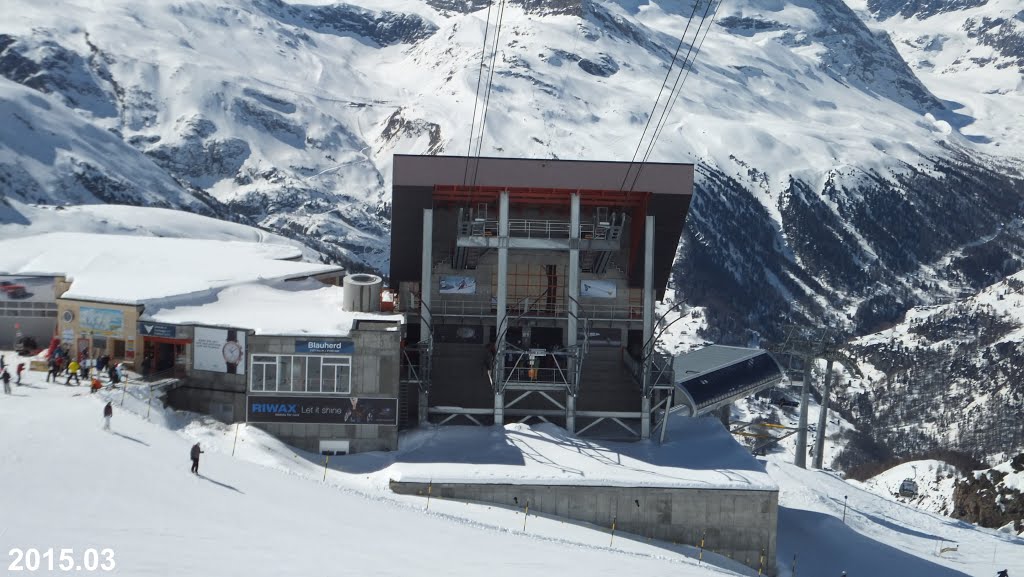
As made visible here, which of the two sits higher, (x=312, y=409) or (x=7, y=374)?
(x=7, y=374)

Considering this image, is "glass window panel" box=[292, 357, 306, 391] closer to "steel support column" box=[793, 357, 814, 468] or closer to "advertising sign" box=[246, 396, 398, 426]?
"advertising sign" box=[246, 396, 398, 426]

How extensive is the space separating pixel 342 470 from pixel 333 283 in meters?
25.0

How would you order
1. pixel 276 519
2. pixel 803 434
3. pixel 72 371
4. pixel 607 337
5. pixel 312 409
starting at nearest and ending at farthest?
pixel 276 519, pixel 72 371, pixel 312 409, pixel 607 337, pixel 803 434

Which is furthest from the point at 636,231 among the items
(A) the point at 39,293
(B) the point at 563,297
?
(A) the point at 39,293

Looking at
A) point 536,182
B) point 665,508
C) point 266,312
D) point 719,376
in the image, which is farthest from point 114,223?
point 665,508

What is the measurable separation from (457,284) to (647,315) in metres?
10.4

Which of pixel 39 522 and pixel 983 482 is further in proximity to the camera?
pixel 983 482

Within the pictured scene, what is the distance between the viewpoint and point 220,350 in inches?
1933

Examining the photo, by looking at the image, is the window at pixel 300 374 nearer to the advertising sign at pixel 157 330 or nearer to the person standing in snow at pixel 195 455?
the advertising sign at pixel 157 330

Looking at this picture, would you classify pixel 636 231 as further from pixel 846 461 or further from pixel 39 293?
pixel 846 461

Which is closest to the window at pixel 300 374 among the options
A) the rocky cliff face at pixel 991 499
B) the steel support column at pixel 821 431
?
the rocky cliff face at pixel 991 499

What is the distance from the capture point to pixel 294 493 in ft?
125

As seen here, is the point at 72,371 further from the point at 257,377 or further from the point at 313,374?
the point at 313,374

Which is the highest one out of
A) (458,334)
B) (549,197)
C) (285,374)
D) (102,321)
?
(549,197)
